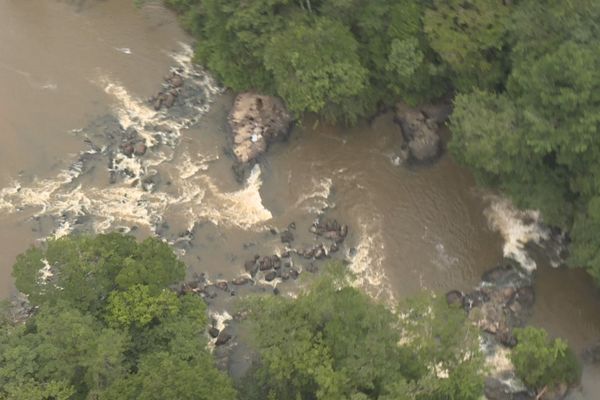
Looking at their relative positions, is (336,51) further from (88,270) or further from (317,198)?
(88,270)

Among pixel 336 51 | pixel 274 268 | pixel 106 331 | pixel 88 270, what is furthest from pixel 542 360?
pixel 88 270

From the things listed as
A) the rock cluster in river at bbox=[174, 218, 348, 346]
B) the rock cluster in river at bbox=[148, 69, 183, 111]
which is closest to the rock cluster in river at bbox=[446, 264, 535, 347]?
the rock cluster in river at bbox=[174, 218, 348, 346]

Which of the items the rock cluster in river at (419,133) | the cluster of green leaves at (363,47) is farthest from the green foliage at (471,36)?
the rock cluster in river at (419,133)

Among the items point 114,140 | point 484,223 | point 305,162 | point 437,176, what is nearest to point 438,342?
point 484,223

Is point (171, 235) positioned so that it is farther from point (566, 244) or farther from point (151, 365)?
point (566, 244)

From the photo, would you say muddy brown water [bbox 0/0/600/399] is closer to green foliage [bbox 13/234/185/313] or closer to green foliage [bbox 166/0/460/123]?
green foliage [bbox 166/0/460/123]

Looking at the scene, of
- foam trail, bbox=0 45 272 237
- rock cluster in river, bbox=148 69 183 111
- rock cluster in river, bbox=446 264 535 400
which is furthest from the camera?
rock cluster in river, bbox=148 69 183 111
